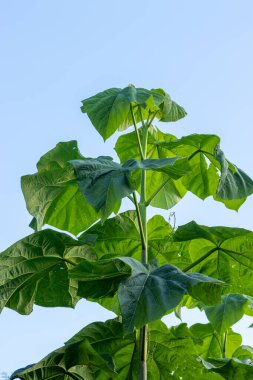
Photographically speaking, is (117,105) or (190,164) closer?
(117,105)

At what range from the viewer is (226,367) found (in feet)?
7.84

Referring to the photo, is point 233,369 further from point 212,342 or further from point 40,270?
point 40,270

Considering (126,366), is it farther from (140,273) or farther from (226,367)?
(140,273)

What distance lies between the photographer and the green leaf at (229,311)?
96.8 inches

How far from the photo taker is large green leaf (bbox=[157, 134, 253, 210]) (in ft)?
7.93

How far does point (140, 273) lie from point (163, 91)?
909 millimetres

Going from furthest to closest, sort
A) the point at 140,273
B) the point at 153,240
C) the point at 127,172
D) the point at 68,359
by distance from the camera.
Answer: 1. the point at 153,240
2. the point at 68,359
3. the point at 127,172
4. the point at 140,273

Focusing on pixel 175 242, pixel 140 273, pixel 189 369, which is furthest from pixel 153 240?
pixel 140 273

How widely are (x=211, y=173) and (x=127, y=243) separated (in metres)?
0.44

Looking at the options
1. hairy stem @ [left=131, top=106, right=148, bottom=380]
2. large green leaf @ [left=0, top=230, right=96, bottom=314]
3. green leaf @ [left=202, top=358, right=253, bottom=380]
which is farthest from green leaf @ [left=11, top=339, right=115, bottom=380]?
green leaf @ [left=202, top=358, right=253, bottom=380]

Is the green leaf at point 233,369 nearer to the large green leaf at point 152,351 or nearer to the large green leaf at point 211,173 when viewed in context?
the large green leaf at point 152,351

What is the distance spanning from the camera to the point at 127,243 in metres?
2.61

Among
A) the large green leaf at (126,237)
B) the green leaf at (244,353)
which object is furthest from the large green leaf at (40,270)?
the green leaf at (244,353)

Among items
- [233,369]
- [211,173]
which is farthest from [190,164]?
[233,369]
